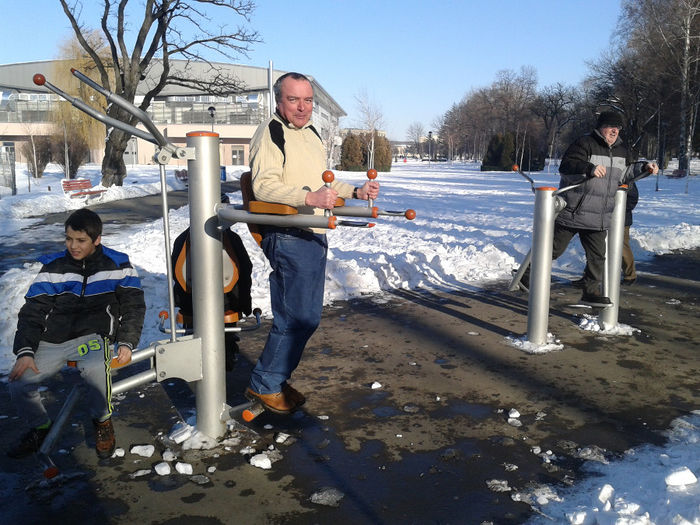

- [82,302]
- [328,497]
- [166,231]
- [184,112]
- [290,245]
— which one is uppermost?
[184,112]

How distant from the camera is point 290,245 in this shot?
307 cm

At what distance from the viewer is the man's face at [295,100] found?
3.05 meters

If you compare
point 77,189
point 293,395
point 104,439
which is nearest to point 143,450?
point 104,439

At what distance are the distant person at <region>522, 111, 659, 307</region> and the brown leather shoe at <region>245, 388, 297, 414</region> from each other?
2.74 m

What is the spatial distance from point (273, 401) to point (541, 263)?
2328 mm

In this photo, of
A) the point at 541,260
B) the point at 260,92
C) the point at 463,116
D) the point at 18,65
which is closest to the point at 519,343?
the point at 541,260

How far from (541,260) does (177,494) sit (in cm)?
307

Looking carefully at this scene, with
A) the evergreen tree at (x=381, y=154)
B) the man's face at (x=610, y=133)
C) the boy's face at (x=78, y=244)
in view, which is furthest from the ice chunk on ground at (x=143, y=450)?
the evergreen tree at (x=381, y=154)

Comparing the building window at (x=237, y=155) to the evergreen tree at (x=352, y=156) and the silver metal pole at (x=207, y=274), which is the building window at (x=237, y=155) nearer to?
the evergreen tree at (x=352, y=156)

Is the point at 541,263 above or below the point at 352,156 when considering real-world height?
below

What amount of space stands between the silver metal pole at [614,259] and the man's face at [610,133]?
0.39 metres

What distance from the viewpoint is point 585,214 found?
4902mm

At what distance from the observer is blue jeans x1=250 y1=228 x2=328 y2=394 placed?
309 cm

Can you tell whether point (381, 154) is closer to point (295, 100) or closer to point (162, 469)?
point (295, 100)
